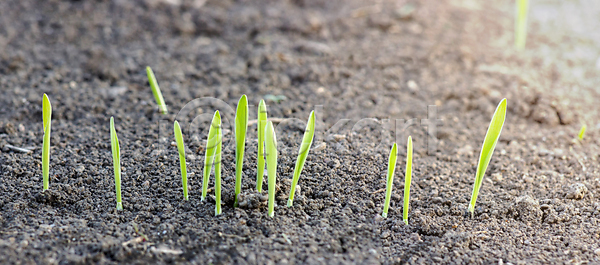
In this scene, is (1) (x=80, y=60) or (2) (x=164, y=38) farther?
(2) (x=164, y=38)

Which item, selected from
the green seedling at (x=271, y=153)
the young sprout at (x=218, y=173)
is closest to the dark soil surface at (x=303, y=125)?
the young sprout at (x=218, y=173)

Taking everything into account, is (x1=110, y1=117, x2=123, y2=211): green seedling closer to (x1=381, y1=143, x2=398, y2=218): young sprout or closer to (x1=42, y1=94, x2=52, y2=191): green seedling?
(x1=42, y1=94, x2=52, y2=191): green seedling

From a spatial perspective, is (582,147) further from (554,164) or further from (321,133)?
(321,133)

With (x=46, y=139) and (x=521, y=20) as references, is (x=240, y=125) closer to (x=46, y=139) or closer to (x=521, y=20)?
(x=46, y=139)

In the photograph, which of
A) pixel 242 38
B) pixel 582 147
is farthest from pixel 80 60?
pixel 582 147

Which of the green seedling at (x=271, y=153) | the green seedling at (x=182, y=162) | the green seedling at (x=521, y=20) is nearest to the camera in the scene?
the green seedling at (x=271, y=153)

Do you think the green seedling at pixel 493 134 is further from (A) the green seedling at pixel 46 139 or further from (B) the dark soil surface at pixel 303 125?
(A) the green seedling at pixel 46 139

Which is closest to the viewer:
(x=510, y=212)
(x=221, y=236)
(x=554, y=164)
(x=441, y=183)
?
(x=221, y=236)

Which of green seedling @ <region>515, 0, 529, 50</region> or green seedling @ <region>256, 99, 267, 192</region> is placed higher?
green seedling @ <region>515, 0, 529, 50</region>

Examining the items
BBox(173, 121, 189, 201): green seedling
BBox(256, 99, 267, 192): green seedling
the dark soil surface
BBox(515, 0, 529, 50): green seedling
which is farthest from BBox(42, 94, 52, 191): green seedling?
BBox(515, 0, 529, 50): green seedling
